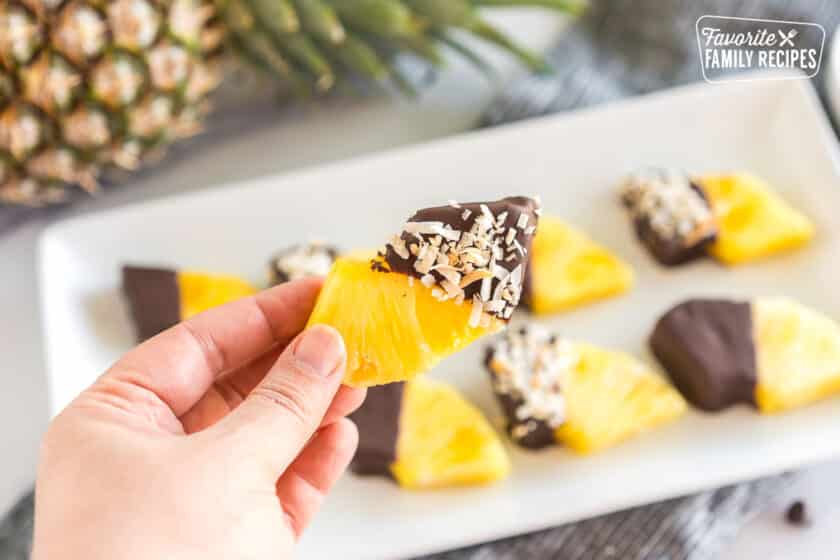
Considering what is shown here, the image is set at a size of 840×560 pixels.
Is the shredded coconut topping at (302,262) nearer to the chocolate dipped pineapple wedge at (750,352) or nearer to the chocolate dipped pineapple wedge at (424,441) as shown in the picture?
the chocolate dipped pineapple wedge at (424,441)

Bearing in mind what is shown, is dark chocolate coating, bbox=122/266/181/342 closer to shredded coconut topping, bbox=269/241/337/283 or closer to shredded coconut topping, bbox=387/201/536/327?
shredded coconut topping, bbox=269/241/337/283

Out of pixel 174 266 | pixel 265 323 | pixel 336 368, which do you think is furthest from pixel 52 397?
pixel 336 368

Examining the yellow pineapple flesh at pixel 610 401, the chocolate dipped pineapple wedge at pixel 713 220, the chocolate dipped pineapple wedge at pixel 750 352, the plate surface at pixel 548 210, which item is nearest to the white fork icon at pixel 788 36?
the plate surface at pixel 548 210

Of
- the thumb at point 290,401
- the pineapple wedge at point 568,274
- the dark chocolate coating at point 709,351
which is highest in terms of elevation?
the thumb at point 290,401

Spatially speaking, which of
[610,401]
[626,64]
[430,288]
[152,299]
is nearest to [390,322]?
[430,288]

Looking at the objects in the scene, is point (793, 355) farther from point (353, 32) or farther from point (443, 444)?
point (353, 32)

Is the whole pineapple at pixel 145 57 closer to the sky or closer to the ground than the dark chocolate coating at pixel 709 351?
closer to the sky
